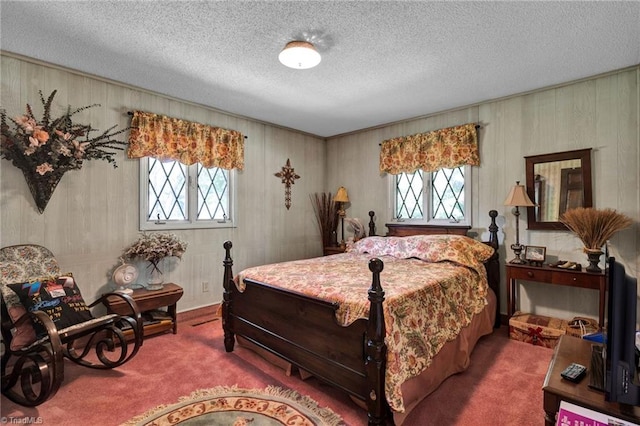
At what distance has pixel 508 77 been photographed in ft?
10.1

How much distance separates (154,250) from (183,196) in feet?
2.80

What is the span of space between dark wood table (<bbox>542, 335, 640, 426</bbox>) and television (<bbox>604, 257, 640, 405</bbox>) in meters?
0.04

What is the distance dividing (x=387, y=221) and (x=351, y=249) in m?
0.81

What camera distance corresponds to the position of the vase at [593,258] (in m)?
2.77

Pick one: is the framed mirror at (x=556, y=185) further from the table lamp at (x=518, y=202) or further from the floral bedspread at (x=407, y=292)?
the floral bedspread at (x=407, y=292)

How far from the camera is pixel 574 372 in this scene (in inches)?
56.2

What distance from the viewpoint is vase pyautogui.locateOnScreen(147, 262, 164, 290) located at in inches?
130

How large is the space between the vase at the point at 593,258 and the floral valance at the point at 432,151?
1.42 meters

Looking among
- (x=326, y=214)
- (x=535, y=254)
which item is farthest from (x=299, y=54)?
(x=326, y=214)

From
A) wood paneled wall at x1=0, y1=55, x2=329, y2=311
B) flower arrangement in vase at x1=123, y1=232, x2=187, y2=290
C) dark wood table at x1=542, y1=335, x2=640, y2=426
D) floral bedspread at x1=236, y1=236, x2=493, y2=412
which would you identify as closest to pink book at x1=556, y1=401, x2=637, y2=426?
dark wood table at x1=542, y1=335, x2=640, y2=426

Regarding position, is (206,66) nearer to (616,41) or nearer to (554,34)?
(554,34)

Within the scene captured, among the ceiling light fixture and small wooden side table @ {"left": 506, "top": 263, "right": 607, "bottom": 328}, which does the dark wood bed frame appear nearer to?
the ceiling light fixture

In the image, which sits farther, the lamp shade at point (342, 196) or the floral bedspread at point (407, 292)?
the lamp shade at point (342, 196)

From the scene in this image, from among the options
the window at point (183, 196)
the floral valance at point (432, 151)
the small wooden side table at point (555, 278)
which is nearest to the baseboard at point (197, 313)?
the window at point (183, 196)
